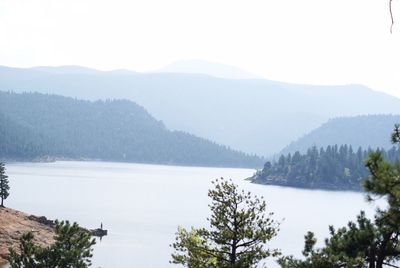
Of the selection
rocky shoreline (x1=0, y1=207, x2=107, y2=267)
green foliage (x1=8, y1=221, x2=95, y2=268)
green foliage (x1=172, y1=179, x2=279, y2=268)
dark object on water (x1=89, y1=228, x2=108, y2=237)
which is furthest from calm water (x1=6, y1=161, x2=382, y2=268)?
green foliage (x1=172, y1=179, x2=279, y2=268)

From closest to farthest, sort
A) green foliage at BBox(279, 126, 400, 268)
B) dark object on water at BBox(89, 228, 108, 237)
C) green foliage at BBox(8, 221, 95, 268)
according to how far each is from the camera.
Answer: green foliage at BBox(279, 126, 400, 268)
green foliage at BBox(8, 221, 95, 268)
dark object on water at BBox(89, 228, 108, 237)

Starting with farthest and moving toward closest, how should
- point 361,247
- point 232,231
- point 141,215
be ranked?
point 141,215, point 232,231, point 361,247

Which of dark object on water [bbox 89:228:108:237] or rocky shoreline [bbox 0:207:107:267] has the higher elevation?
rocky shoreline [bbox 0:207:107:267]

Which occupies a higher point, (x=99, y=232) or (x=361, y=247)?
(x=361, y=247)

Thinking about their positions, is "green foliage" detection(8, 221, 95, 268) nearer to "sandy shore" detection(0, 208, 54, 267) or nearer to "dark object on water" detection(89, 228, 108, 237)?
"sandy shore" detection(0, 208, 54, 267)

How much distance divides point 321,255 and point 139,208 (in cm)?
13527

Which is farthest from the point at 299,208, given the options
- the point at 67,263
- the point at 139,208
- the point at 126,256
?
the point at 67,263

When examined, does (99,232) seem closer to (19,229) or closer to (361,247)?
(19,229)

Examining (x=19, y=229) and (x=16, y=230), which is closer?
(x=16, y=230)

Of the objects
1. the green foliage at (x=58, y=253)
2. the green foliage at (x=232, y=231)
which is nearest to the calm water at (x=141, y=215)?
the green foliage at (x=58, y=253)

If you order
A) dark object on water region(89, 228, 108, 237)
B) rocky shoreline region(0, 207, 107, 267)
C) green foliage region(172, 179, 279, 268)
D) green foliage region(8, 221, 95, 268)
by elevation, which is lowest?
dark object on water region(89, 228, 108, 237)

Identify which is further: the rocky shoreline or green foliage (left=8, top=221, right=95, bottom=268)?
the rocky shoreline

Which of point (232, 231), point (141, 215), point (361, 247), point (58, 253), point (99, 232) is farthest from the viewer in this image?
point (141, 215)

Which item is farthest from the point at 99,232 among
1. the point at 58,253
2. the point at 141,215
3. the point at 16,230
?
the point at 58,253
